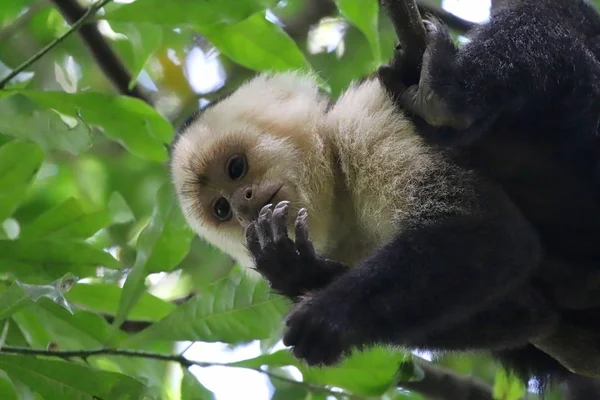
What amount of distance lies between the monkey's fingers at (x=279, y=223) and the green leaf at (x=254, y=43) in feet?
1.74

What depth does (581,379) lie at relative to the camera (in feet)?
9.24

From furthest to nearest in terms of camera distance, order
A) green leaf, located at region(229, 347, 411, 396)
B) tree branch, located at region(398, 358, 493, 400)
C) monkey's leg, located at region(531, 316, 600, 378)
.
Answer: tree branch, located at region(398, 358, 493, 400)
green leaf, located at region(229, 347, 411, 396)
monkey's leg, located at region(531, 316, 600, 378)

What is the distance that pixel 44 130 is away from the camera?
2.09 m

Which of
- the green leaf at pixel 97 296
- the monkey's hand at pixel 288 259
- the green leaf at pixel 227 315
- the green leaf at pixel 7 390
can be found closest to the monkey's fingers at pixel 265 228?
the monkey's hand at pixel 288 259

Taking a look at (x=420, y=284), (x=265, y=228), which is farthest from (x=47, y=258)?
(x=420, y=284)

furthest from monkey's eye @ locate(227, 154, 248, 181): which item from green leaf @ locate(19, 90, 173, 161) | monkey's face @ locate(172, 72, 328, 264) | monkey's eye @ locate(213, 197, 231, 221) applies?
green leaf @ locate(19, 90, 173, 161)

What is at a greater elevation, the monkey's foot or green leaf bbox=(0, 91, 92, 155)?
green leaf bbox=(0, 91, 92, 155)

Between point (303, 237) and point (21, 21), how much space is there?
4.86 feet

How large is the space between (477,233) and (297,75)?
104 cm

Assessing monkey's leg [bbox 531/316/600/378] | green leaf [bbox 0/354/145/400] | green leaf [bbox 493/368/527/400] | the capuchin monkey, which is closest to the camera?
green leaf [bbox 0/354/145/400]

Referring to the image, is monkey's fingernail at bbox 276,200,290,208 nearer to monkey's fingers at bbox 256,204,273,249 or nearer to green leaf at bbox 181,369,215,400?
monkey's fingers at bbox 256,204,273,249

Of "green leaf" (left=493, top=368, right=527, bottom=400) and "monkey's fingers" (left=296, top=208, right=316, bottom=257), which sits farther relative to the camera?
"green leaf" (left=493, top=368, right=527, bottom=400)

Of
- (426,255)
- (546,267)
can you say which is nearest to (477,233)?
(426,255)

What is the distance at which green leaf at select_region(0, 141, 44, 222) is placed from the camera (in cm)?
228
